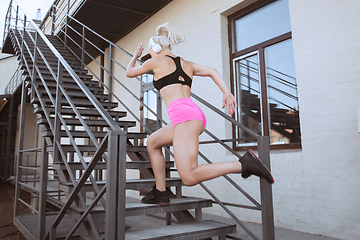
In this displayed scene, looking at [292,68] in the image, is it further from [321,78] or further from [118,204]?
[118,204]

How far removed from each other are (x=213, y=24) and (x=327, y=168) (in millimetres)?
3167

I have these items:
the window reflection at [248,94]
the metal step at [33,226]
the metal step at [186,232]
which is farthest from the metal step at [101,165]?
the window reflection at [248,94]

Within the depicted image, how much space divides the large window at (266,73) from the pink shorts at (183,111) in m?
2.34

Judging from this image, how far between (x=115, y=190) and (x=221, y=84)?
1.16 m

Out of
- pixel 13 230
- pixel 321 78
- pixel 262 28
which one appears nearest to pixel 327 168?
pixel 321 78

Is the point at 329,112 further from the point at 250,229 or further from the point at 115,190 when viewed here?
the point at 115,190

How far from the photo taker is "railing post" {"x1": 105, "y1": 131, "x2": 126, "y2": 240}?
1.74 metres

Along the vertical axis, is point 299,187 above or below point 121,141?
below

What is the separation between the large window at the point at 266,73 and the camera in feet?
14.0

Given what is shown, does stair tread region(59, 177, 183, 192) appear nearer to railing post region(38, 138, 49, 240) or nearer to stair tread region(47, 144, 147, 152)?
railing post region(38, 138, 49, 240)

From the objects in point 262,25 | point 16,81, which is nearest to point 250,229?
point 262,25

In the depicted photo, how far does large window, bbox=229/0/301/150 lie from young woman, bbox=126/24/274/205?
2147 mm

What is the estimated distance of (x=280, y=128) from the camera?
14.2 feet

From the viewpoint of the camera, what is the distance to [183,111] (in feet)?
6.90
